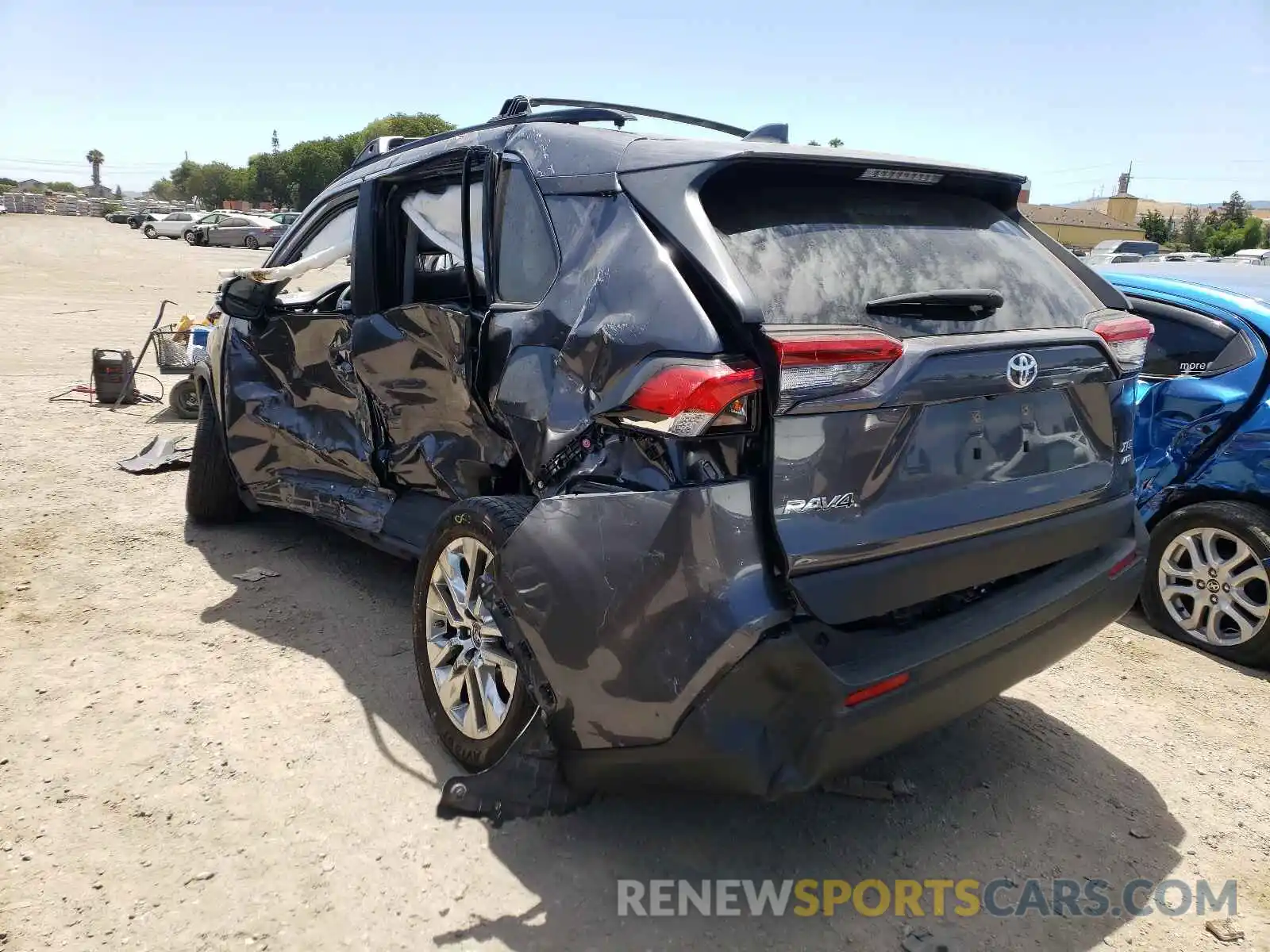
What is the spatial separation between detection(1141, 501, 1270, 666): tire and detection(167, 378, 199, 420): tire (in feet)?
24.5

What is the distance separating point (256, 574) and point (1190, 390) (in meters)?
4.54

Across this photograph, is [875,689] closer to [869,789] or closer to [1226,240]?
[869,789]

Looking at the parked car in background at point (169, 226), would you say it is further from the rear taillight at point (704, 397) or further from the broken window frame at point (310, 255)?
the rear taillight at point (704, 397)

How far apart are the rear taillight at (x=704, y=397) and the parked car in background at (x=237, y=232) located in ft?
150

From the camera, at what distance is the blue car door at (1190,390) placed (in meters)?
4.09

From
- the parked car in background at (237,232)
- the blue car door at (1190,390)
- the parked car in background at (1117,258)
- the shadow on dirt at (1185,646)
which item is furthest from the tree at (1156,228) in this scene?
the shadow on dirt at (1185,646)

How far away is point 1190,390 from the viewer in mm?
4195

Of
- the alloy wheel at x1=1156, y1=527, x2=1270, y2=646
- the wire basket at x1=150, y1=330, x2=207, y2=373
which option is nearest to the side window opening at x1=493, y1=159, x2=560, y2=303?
the alloy wheel at x1=1156, y1=527, x2=1270, y2=646

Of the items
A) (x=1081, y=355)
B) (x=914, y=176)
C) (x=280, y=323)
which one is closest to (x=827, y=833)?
(x=1081, y=355)

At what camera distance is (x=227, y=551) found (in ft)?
16.3

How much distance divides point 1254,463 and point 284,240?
4739 millimetres

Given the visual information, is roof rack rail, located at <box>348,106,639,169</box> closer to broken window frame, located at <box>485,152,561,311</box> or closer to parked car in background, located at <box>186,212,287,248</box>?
broken window frame, located at <box>485,152,561,311</box>

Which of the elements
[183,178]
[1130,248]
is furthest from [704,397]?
[183,178]

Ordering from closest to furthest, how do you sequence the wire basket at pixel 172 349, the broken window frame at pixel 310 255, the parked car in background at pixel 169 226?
1. the broken window frame at pixel 310 255
2. the wire basket at pixel 172 349
3. the parked car in background at pixel 169 226
